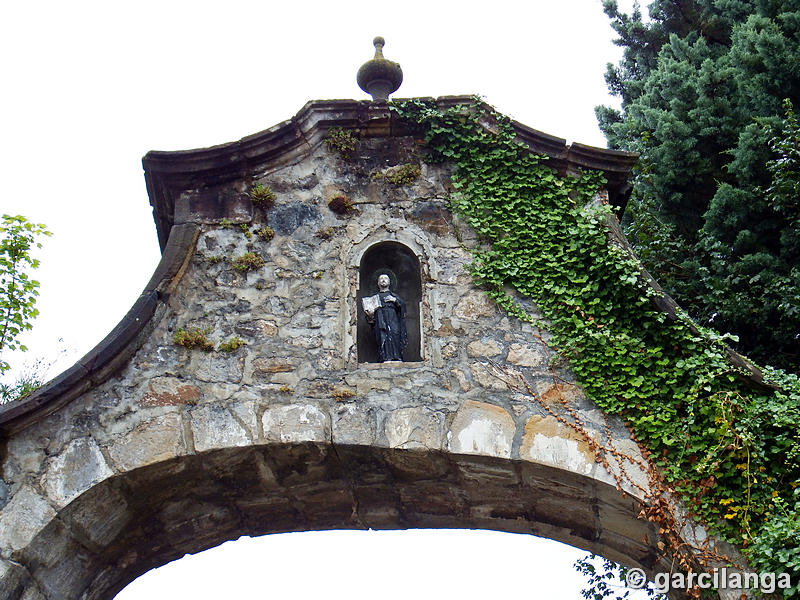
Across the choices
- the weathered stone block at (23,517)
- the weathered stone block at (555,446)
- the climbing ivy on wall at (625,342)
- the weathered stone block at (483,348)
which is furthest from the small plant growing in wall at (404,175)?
the weathered stone block at (23,517)

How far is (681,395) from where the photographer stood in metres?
5.91

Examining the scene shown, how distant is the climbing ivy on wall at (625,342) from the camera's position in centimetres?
557

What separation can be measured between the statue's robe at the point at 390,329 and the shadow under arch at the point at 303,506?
765 mm

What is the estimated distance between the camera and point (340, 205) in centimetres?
693

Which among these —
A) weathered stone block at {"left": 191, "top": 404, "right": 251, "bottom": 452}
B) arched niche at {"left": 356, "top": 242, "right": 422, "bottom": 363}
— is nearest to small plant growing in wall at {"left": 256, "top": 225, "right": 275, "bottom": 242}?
arched niche at {"left": 356, "top": 242, "right": 422, "bottom": 363}

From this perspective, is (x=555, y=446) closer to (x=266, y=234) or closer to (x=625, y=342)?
(x=625, y=342)

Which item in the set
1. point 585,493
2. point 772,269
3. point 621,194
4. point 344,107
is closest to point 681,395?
point 585,493

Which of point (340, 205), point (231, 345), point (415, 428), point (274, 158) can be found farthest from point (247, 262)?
point (415, 428)

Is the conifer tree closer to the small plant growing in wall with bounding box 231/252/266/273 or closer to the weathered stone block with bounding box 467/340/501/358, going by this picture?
the weathered stone block with bounding box 467/340/501/358

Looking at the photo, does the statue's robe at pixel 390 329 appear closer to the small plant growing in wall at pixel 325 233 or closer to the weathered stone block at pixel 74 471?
the small plant growing in wall at pixel 325 233

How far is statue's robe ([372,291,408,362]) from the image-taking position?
21.2ft

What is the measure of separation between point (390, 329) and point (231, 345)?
1.06 meters

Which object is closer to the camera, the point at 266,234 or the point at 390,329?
the point at 390,329

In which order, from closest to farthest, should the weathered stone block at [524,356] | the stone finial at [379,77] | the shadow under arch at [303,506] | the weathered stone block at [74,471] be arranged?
the weathered stone block at [74,471] → the shadow under arch at [303,506] → the weathered stone block at [524,356] → the stone finial at [379,77]
